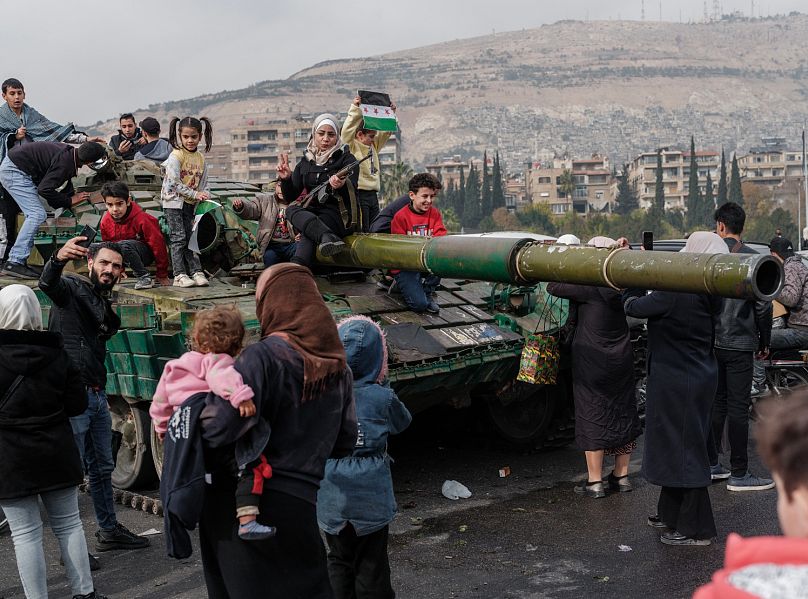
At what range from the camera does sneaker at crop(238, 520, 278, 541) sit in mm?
4035

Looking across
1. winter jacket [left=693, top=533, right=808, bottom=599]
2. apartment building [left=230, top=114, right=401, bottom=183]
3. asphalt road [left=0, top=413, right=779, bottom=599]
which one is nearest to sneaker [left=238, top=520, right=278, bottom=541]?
winter jacket [left=693, top=533, right=808, bottom=599]

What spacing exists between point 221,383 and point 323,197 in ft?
15.0

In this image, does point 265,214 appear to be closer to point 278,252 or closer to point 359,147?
point 278,252

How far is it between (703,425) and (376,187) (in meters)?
3.54

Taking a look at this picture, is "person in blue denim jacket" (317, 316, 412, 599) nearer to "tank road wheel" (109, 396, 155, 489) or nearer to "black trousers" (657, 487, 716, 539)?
"black trousers" (657, 487, 716, 539)

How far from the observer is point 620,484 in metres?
8.55

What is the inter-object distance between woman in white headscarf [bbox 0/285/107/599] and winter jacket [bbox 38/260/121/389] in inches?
35.6

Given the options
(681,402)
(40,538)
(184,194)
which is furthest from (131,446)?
(681,402)

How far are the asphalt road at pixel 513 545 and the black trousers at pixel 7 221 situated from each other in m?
2.25

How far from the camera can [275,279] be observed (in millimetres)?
4324

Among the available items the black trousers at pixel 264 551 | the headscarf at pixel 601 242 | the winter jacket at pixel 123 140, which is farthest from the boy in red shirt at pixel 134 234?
the black trousers at pixel 264 551

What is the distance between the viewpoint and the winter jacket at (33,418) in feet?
18.1

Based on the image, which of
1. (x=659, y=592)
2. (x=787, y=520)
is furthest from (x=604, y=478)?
(x=787, y=520)

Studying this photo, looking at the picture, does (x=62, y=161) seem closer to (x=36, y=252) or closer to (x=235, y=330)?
(x=36, y=252)
